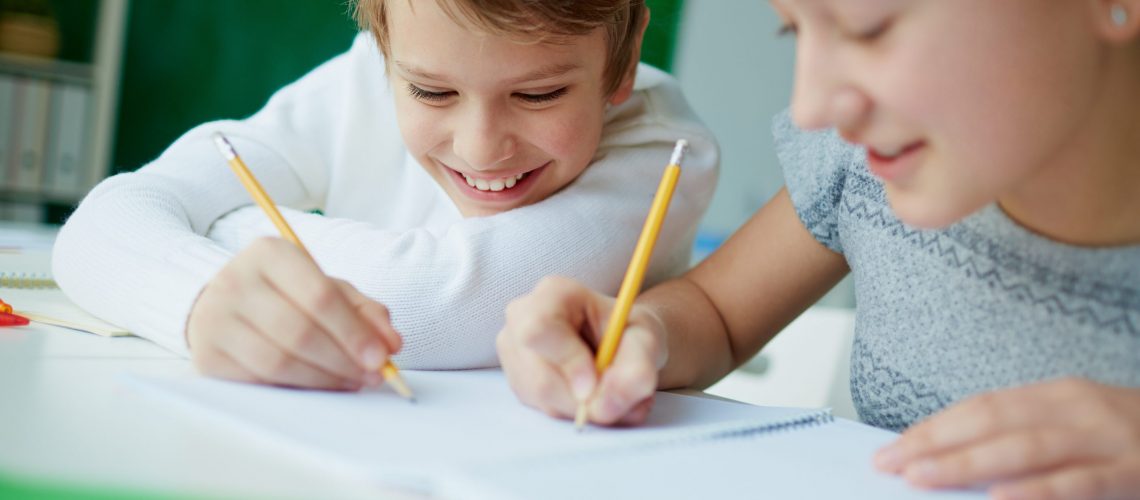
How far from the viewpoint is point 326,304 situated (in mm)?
652

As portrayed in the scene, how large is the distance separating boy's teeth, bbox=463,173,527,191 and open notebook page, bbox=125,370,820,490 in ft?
0.96

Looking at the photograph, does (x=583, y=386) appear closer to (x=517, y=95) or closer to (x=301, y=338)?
(x=301, y=338)

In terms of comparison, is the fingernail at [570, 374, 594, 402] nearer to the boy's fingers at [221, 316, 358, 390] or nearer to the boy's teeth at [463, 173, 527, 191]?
the boy's fingers at [221, 316, 358, 390]

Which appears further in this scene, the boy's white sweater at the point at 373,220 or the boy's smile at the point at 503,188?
the boy's smile at the point at 503,188

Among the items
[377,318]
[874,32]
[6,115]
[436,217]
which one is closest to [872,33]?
[874,32]

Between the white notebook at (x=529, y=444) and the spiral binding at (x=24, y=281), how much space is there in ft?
1.63

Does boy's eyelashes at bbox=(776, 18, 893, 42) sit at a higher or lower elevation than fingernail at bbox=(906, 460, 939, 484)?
Result: higher

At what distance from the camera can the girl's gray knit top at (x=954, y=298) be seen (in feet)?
2.20

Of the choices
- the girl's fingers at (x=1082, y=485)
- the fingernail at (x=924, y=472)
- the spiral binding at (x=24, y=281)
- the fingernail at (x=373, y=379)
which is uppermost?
the girl's fingers at (x=1082, y=485)

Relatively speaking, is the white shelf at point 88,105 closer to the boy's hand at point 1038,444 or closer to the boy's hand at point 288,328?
the boy's hand at point 288,328

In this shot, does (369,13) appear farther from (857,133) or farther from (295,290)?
(857,133)

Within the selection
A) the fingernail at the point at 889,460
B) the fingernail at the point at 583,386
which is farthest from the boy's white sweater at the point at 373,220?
the fingernail at the point at 889,460

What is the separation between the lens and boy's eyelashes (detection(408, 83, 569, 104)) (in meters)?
0.93

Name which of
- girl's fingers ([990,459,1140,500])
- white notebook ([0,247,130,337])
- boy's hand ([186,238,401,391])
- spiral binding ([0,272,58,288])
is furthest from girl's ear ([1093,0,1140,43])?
spiral binding ([0,272,58,288])
